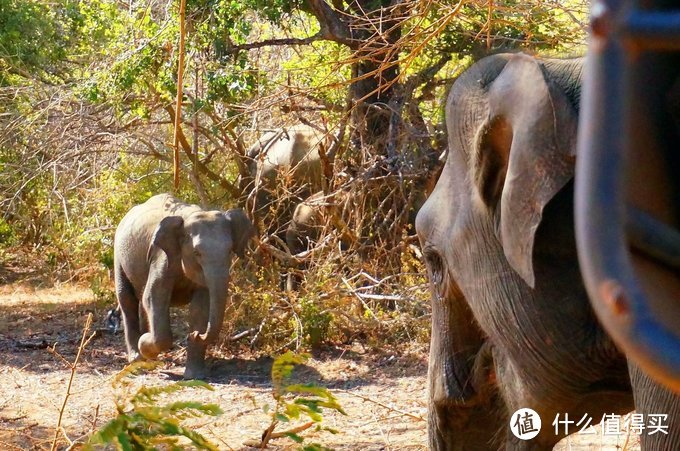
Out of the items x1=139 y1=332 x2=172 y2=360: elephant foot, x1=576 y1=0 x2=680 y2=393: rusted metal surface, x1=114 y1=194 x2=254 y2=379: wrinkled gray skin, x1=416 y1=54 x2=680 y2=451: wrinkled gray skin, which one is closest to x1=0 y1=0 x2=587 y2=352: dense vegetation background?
x1=114 y1=194 x2=254 y2=379: wrinkled gray skin

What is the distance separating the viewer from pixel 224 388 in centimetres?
812

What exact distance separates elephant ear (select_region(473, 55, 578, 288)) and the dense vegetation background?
5.27 meters

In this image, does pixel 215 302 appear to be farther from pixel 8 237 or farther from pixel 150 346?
pixel 8 237

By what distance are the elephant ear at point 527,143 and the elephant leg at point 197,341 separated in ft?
19.5

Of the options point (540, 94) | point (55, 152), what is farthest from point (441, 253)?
point (55, 152)

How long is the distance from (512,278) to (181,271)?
20.4ft

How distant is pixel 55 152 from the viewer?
10328 mm

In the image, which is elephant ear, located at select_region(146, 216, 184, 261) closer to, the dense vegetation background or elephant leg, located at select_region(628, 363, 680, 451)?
the dense vegetation background

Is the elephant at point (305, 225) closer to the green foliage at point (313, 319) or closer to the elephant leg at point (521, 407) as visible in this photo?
the green foliage at point (313, 319)

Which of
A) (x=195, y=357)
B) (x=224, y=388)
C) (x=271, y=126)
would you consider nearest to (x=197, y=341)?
(x=195, y=357)

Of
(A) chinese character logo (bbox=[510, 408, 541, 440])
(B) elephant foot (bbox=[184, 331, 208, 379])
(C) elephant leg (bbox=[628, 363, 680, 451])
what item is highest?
(C) elephant leg (bbox=[628, 363, 680, 451])

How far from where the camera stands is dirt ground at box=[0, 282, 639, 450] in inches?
256

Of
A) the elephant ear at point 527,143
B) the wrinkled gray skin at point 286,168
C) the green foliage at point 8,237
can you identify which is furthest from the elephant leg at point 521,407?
the green foliage at point 8,237

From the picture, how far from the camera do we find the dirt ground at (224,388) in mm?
6493
